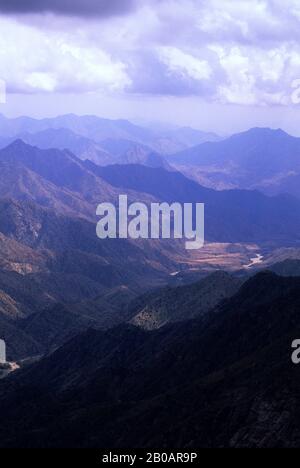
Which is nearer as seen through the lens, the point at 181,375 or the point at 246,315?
the point at 181,375

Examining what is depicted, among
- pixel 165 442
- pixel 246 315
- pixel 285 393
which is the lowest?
Answer: pixel 165 442

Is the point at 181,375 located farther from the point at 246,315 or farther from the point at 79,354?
the point at 79,354

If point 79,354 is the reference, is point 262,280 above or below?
above
